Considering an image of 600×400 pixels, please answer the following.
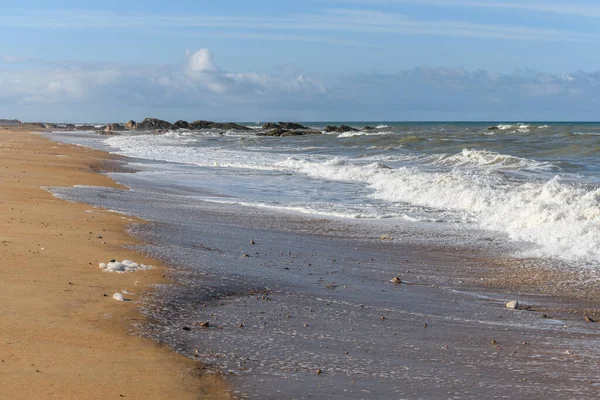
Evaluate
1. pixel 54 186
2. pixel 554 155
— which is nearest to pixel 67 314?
pixel 54 186

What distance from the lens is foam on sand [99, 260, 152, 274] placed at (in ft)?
23.8

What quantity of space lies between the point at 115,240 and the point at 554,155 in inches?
972

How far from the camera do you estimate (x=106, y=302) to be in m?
5.98

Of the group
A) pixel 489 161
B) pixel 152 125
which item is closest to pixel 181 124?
pixel 152 125

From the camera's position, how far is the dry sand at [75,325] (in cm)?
417

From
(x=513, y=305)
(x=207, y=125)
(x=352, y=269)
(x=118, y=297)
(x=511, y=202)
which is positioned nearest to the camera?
(x=118, y=297)

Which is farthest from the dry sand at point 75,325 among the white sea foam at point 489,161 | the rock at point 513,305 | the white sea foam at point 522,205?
the white sea foam at point 489,161

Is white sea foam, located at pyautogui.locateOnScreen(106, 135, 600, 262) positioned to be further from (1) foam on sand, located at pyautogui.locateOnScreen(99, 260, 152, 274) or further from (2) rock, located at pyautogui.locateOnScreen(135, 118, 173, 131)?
(2) rock, located at pyautogui.locateOnScreen(135, 118, 173, 131)

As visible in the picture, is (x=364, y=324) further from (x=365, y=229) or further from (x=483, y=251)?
(x=365, y=229)

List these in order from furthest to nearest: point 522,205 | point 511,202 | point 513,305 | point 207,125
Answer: point 207,125 → point 511,202 → point 522,205 → point 513,305

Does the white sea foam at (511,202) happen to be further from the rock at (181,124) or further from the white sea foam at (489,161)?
the rock at (181,124)

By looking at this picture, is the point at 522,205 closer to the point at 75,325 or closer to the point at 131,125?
the point at 75,325

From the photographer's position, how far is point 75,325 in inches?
207

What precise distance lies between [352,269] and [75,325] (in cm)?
382
